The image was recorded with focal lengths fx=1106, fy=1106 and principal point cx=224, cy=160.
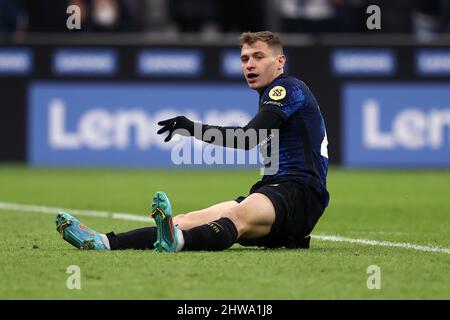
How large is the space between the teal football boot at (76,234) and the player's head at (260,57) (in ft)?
5.33

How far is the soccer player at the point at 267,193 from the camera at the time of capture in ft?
25.3

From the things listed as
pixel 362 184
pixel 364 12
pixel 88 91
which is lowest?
pixel 362 184

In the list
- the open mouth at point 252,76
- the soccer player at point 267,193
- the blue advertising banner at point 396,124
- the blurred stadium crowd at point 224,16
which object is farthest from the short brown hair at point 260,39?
the blurred stadium crowd at point 224,16

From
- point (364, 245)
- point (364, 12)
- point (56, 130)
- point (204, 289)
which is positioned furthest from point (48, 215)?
point (364, 12)

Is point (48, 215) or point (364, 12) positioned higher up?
point (364, 12)

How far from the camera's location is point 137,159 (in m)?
19.4

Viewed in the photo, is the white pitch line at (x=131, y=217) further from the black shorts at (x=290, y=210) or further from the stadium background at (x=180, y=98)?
the stadium background at (x=180, y=98)

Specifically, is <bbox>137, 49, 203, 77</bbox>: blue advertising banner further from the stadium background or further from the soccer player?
the soccer player

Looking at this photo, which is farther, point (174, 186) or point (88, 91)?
point (88, 91)

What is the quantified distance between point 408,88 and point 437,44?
93 centimetres

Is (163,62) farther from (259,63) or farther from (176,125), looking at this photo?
(176,125)
